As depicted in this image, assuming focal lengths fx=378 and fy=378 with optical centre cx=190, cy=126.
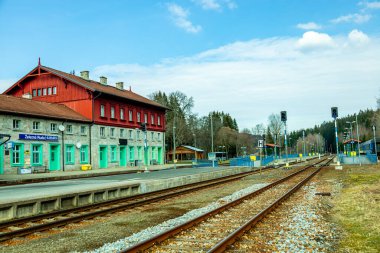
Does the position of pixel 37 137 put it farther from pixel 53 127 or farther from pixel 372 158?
pixel 372 158

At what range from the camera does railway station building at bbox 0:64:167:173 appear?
119ft

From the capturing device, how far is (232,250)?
7.01 metres

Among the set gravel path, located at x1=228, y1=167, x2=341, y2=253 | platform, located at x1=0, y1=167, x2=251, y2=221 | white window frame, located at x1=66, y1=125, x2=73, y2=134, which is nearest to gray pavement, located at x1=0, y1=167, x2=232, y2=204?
platform, located at x1=0, y1=167, x2=251, y2=221

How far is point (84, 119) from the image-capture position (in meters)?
40.8

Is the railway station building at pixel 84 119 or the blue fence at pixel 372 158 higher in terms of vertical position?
the railway station building at pixel 84 119

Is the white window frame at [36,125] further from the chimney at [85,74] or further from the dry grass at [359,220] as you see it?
the dry grass at [359,220]

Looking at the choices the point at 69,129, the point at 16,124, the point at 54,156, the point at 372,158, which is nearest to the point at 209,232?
the point at 16,124

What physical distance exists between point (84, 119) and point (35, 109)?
630cm

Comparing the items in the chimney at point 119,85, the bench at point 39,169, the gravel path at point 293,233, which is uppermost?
the chimney at point 119,85

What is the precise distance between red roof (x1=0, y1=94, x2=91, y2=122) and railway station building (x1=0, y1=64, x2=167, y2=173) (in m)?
0.16

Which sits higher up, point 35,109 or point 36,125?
point 35,109

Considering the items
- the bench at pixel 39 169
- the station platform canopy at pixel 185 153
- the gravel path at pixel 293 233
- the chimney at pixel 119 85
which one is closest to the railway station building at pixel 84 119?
the bench at pixel 39 169

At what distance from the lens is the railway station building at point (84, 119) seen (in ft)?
119

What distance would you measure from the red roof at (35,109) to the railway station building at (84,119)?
0.16 meters
